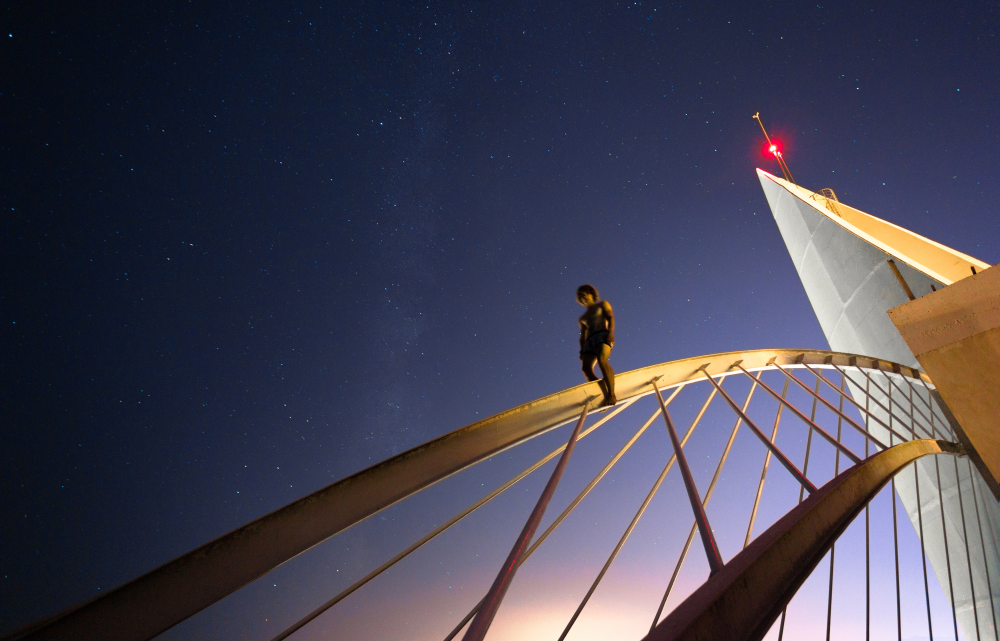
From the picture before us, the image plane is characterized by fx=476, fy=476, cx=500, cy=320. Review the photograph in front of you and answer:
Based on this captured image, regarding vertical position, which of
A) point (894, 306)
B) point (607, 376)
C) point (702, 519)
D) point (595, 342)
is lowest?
point (702, 519)

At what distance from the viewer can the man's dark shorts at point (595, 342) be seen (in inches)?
237

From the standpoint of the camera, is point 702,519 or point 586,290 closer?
point 702,519

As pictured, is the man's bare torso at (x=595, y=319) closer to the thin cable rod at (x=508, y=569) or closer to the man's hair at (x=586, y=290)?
the man's hair at (x=586, y=290)

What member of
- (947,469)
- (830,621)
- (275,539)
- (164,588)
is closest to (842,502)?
(830,621)

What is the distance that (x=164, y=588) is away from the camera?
2949 millimetres

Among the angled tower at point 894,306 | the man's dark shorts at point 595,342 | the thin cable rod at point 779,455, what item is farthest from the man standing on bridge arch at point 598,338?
the angled tower at point 894,306

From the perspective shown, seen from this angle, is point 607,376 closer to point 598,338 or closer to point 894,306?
point 598,338

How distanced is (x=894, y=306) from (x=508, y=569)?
1719 centimetres

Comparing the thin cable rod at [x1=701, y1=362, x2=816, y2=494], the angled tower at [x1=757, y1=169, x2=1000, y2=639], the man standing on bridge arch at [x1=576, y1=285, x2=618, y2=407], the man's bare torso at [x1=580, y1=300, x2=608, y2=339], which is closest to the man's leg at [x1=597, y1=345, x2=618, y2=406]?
the man standing on bridge arch at [x1=576, y1=285, x2=618, y2=407]

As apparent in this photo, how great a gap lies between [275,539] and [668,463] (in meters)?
5.14

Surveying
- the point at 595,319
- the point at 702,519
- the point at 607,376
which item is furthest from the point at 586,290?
the point at 702,519

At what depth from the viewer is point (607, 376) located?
6.23 metres

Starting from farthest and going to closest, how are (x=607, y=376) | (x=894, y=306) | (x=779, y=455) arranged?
(x=894, y=306), (x=607, y=376), (x=779, y=455)

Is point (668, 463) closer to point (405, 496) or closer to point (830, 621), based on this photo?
Result: point (830, 621)
